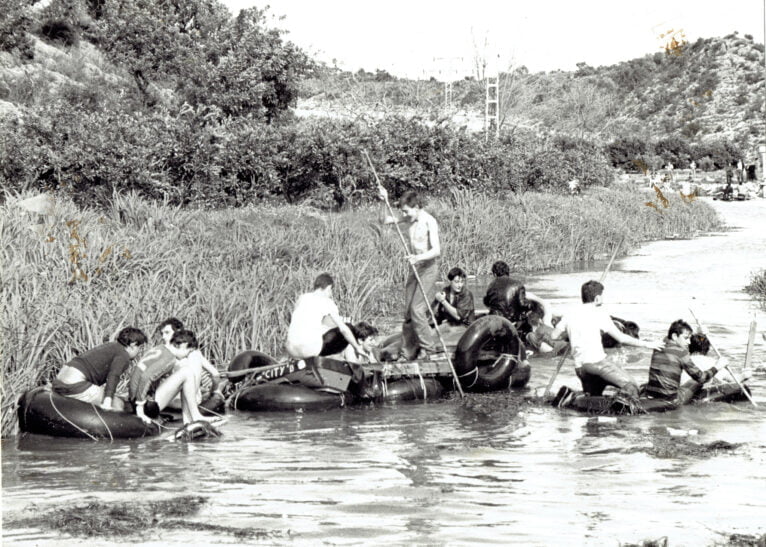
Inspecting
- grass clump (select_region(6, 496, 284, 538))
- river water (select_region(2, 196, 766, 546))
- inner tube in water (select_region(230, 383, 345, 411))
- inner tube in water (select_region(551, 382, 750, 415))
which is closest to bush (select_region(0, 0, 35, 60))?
inner tube in water (select_region(230, 383, 345, 411))

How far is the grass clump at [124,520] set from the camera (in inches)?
264

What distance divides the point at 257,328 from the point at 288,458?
3889mm

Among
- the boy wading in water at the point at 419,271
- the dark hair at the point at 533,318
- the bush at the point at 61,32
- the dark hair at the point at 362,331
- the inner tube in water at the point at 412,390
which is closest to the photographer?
the inner tube in water at the point at 412,390

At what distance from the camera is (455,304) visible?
531 inches

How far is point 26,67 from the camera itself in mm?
36438

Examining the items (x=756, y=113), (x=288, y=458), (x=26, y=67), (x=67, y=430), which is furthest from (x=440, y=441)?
(x=756, y=113)

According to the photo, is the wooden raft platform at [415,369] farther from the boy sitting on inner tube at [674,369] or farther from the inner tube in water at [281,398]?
the boy sitting on inner tube at [674,369]

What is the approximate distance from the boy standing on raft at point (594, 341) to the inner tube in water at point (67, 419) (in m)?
4.27

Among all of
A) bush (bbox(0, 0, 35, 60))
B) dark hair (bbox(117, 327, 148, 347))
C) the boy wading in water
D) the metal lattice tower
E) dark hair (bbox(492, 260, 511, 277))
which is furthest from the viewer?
the metal lattice tower

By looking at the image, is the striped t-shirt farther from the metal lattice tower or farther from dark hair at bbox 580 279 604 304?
the metal lattice tower

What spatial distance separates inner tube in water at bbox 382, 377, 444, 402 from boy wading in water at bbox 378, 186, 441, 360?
0.65m

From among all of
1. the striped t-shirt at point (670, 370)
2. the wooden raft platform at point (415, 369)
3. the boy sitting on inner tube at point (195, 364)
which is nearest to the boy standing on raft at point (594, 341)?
the striped t-shirt at point (670, 370)

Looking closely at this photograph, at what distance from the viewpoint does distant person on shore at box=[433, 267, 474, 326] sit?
13375mm

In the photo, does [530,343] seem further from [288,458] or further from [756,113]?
[756,113]
